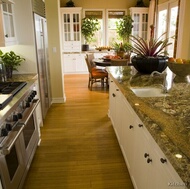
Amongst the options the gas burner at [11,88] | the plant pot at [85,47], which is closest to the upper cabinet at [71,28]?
the plant pot at [85,47]

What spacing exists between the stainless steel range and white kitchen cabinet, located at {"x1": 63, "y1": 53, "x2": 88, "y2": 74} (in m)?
5.18

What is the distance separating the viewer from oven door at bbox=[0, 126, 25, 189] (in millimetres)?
1510

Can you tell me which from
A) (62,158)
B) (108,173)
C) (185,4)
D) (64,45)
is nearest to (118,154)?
(108,173)

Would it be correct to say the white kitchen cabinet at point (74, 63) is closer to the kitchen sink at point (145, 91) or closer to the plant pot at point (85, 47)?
the plant pot at point (85, 47)

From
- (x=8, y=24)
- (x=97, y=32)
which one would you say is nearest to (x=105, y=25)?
(x=97, y=32)

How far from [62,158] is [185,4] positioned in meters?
4.55

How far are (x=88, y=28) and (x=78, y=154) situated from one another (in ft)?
19.0

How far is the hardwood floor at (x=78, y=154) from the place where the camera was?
2123 millimetres

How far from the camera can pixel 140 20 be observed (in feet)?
24.5

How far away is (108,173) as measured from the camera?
7.37 feet

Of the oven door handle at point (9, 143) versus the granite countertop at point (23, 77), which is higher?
the granite countertop at point (23, 77)

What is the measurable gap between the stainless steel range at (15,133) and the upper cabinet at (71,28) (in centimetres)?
542

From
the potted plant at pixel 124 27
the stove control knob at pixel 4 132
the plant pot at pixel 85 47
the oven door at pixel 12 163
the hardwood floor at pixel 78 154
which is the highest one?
the potted plant at pixel 124 27

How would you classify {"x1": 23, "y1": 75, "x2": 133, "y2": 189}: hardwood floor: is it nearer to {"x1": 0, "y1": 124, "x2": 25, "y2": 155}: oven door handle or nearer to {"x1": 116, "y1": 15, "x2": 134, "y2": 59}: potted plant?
{"x1": 0, "y1": 124, "x2": 25, "y2": 155}: oven door handle
